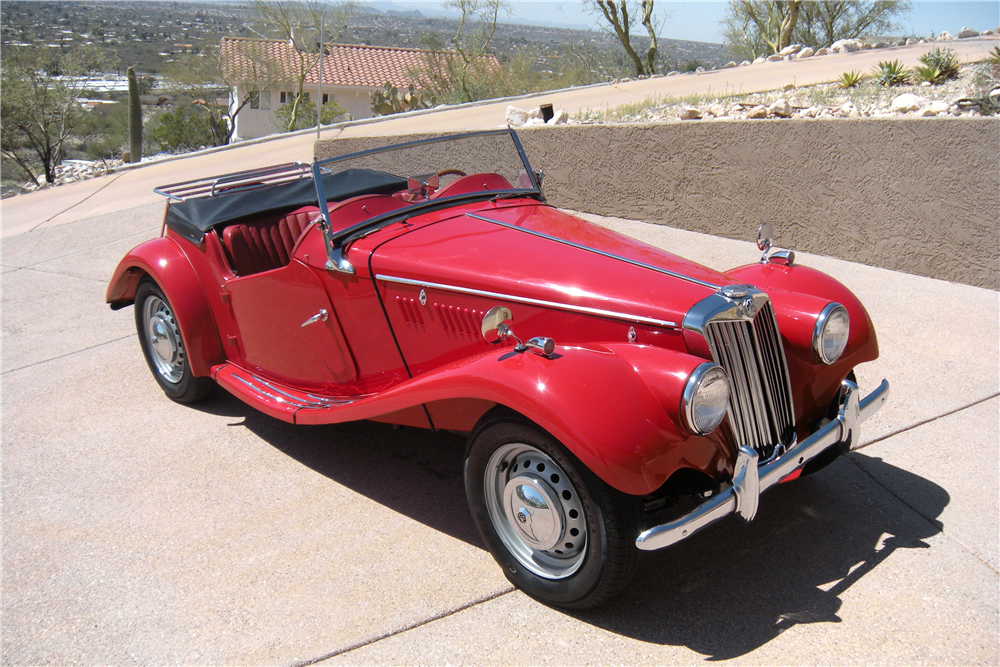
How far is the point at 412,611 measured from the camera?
2.72 meters

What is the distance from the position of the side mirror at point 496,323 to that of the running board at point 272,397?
2.99ft

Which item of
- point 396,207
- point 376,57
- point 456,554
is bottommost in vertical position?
point 456,554

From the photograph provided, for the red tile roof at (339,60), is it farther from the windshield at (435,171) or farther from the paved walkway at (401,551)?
the paved walkway at (401,551)

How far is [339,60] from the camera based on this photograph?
37.9 metres

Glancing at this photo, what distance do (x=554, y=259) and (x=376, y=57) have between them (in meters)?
40.2

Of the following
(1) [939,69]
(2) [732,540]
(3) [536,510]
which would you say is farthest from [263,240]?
(1) [939,69]

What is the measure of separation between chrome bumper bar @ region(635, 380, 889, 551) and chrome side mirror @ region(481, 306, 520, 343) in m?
0.89

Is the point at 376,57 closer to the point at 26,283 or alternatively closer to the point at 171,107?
the point at 171,107

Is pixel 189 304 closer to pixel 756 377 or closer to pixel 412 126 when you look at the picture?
pixel 756 377

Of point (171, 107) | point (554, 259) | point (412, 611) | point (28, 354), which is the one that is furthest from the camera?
point (171, 107)

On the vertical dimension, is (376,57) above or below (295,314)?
above

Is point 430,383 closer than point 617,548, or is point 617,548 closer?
point 617,548

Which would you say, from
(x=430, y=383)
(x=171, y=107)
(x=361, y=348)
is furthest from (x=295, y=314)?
(x=171, y=107)

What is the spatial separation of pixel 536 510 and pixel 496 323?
693mm
